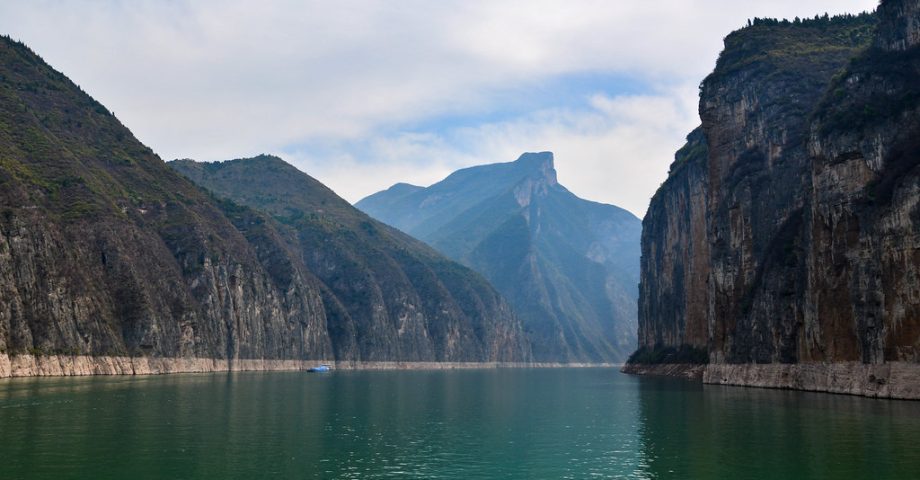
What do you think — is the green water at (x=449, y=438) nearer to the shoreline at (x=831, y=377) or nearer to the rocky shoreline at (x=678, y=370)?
the shoreline at (x=831, y=377)

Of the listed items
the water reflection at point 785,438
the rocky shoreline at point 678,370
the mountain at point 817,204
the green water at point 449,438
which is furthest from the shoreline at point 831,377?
the rocky shoreline at point 678,370

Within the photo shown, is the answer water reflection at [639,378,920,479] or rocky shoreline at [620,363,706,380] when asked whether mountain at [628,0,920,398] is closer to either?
rocky shoreline at [620,363,706,380]

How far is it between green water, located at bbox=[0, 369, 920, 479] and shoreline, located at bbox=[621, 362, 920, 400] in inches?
86.2

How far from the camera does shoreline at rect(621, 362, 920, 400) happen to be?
75.1m

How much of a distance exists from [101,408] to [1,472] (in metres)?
34.6

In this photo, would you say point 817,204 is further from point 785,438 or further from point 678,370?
point 678,370

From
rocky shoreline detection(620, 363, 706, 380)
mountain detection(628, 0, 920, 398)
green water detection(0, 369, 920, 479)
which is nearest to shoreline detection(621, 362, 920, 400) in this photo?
mountain detection(628, 0, 920, 398)

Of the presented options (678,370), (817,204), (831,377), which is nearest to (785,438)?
(831,377)

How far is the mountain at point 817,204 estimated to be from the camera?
7775 cm

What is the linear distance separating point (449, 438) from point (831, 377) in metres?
48.8

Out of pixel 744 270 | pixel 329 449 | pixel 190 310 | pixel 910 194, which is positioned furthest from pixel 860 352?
pixel 190 310

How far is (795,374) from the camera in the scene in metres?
99.2

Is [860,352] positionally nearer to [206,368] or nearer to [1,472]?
[1,472]

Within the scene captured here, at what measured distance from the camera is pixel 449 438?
59.8 m
